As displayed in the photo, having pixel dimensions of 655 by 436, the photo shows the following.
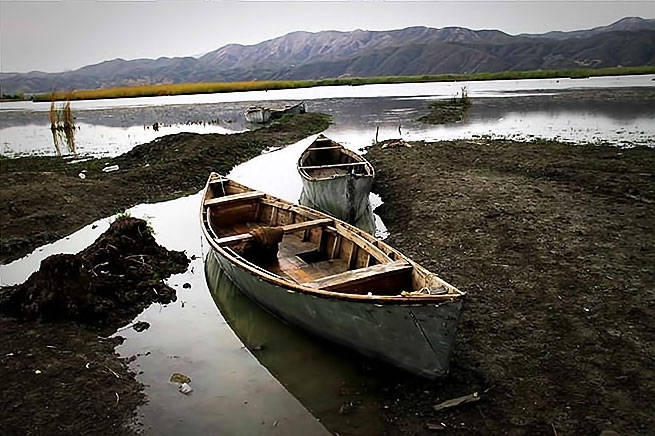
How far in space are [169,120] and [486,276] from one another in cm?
3691

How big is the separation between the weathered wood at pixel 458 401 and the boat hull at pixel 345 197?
6291 millimetres

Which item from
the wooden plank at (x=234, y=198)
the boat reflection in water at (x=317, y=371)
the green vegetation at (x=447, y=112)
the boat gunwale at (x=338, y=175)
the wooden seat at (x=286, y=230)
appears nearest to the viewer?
the boat reflection in water at (x=317, y=371)

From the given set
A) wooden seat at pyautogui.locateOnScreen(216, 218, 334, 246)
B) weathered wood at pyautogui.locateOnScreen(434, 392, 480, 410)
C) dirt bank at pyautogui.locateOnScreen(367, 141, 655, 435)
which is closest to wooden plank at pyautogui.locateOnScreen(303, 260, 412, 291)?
dirt bank at pyautogui.locateOnScreen(367, 141, 655, 435)

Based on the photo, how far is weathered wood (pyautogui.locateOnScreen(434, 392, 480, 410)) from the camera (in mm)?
5348

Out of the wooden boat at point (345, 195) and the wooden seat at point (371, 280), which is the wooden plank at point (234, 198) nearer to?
the wooden boat at point (345, 195)

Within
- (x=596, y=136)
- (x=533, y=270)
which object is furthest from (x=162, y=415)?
(x=596, y=136)

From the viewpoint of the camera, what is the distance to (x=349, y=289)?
6.33 m

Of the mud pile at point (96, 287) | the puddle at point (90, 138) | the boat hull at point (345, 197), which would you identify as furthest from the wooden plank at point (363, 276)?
the puddle at point (90, 138)

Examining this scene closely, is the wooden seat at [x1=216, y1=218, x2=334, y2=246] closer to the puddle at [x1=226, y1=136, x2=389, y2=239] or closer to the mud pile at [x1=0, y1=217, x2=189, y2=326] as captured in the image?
the mud pile at [x1=0, y1=217, x2=189, y2=326]

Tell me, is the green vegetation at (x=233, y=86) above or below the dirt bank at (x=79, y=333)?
above

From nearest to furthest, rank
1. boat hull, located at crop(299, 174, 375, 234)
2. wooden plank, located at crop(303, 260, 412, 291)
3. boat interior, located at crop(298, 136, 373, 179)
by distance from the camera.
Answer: wooden plank, located at crop(303, 260, 412, 291)
boat hull, located at crop(299, 174, 375, 234)
boat interior, located at crop(298, 136, 373, 179)

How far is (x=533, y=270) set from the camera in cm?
838

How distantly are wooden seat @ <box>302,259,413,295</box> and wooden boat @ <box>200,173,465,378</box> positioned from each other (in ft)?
0.04

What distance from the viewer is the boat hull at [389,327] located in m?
5.32
